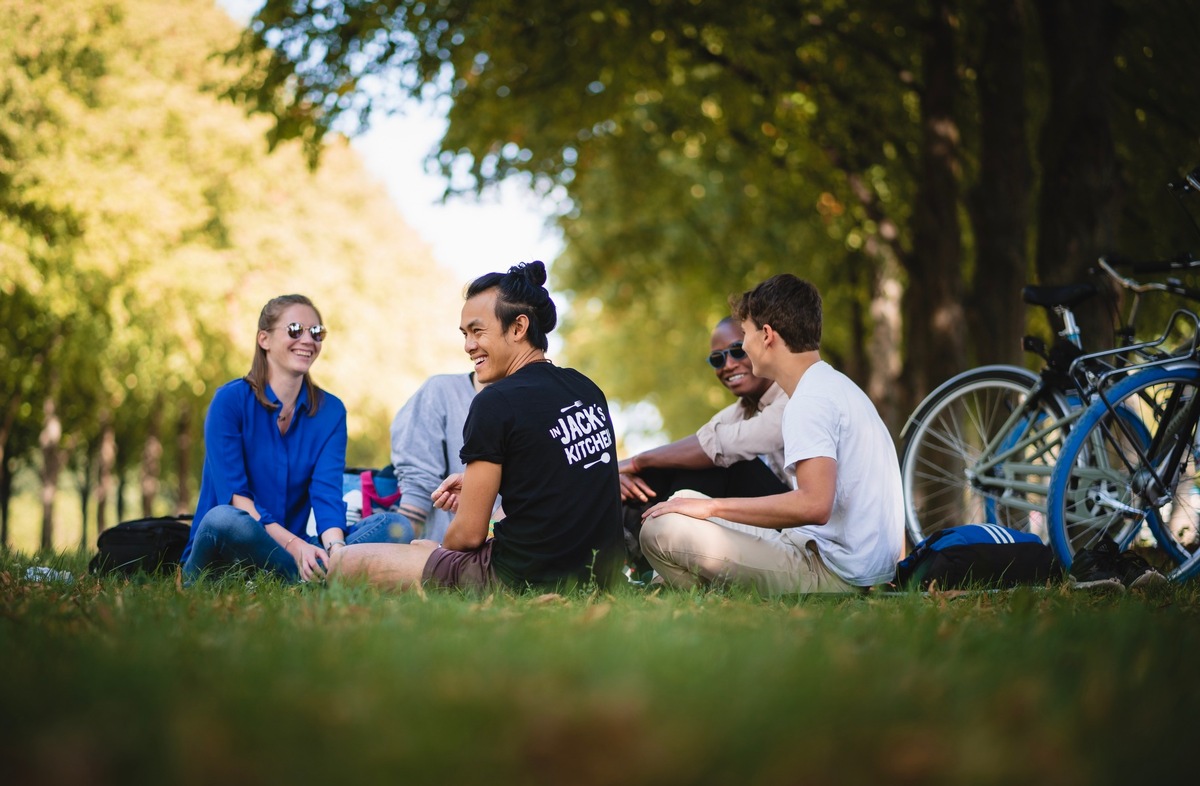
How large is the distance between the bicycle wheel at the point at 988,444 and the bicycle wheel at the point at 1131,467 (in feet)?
1.62

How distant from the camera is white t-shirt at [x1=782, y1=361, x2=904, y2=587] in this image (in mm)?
4719

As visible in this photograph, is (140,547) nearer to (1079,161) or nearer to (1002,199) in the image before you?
(1079,161)

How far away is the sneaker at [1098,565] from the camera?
16.5 ft

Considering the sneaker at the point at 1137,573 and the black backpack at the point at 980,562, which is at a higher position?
the black backpack at the point at 980,562

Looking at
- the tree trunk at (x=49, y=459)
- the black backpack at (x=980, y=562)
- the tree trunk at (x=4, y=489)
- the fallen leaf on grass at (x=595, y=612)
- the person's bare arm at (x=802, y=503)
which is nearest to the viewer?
the fallen leaf on grass at (x=595, y=612)

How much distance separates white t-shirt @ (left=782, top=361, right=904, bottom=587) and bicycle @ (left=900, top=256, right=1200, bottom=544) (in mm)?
1327

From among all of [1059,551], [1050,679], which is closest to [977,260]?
[1059,551]

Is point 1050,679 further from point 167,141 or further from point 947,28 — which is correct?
point 167,141

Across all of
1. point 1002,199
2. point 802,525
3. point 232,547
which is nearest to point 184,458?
point 1002,199

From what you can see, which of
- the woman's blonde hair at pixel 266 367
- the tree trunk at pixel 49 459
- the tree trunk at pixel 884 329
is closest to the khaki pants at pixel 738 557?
the woman's blonde hair at pixel 266 367

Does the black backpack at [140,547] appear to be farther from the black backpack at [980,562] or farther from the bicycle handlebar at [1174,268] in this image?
the bicycle handlebar at [1174,268]

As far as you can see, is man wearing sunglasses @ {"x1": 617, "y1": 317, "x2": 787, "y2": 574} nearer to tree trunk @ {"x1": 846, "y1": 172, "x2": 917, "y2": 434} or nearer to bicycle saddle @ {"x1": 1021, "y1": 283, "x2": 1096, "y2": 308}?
bicycle saddle @ {"x1": 1021, "y1": 283, "x2": 1096, "y2": 308}

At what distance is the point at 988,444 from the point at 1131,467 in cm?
114

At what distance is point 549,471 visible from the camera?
4527mm
